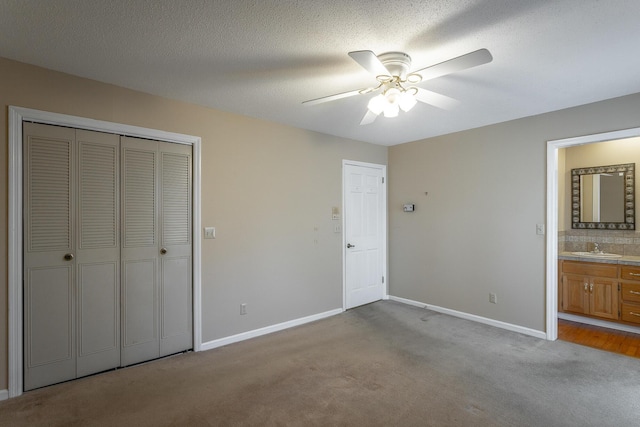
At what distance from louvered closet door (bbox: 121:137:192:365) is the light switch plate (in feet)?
0.52

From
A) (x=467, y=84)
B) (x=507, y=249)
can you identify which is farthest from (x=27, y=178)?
(x=507, y=249)

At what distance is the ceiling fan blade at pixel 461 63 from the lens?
1718 mm

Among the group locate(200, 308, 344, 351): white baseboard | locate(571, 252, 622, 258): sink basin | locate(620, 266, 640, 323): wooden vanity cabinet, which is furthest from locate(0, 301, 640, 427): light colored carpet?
locate(571, 252, 622, 258): sink basin

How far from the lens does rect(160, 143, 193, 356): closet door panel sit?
303 centimetres

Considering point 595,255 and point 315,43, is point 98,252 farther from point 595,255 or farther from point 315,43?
point 595,255

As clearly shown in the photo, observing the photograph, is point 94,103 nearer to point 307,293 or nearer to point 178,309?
point 178,309

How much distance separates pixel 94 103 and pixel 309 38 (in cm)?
194

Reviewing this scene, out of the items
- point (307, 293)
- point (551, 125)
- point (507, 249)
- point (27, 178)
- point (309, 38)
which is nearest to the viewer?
point (309, 38)

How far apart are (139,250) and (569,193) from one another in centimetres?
545

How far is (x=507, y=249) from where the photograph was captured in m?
3.76

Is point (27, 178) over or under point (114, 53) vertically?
under

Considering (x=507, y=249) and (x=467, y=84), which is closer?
(x=467, y=84)

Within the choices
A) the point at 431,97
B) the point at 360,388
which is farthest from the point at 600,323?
the point at 431,97

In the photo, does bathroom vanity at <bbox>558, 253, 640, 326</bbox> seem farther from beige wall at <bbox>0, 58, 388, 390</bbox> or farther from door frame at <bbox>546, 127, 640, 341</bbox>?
beige wall at <bbox>0, 58, 388, 390</bbox>
